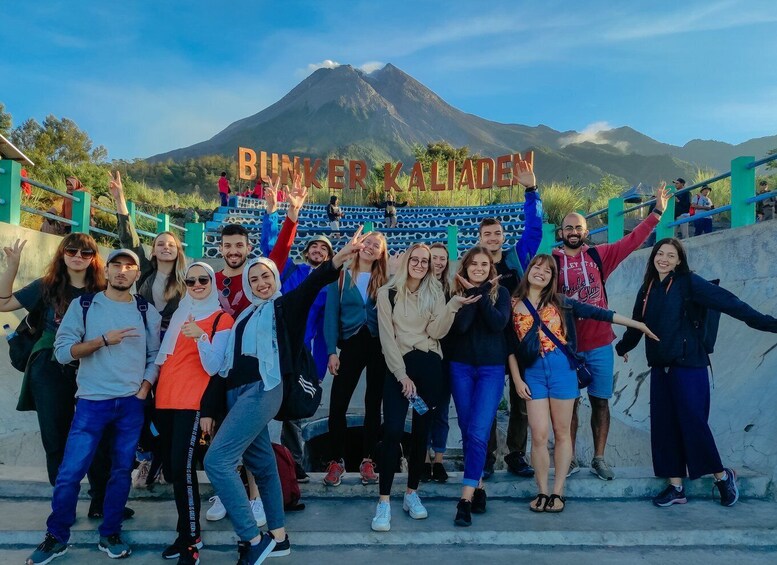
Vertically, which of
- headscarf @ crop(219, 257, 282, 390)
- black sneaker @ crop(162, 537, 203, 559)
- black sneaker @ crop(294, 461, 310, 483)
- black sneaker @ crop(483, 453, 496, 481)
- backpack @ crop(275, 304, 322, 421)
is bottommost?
black sneaker @ crop(162, 537, 203, 559)

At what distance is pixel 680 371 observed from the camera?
3.88 meters

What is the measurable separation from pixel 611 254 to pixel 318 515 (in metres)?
2.93

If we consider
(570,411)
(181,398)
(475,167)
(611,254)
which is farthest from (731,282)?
(475,167)

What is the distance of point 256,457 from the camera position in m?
3.12

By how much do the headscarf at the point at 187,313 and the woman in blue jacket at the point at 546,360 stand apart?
2.02 meters

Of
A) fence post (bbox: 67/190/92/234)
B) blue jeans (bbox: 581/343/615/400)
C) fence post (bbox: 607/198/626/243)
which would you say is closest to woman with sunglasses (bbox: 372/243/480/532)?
blue jeans (bbox: 581/343/615/400)

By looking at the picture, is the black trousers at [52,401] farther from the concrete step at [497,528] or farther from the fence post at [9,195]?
the fence post at [9,195]

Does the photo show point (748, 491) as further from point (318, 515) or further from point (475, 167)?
point (475, 167)

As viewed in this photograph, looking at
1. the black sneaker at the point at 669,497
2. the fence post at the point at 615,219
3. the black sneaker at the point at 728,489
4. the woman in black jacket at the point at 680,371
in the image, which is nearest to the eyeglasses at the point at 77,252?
the woman in black jacket at the point at 680,371

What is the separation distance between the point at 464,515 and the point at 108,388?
223 centimetres

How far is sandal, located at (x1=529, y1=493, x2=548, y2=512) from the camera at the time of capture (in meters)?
3.72

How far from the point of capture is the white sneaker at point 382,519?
11.0 feet

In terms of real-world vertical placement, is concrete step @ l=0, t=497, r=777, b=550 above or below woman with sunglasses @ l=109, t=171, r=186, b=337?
below

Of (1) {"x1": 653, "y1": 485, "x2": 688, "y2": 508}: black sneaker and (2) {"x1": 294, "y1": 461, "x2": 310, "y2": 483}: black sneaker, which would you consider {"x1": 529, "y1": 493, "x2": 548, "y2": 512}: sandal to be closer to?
(1) {"x1": 653, "y1": 485, "x2": 688, "y2": 508}: black sneaker
